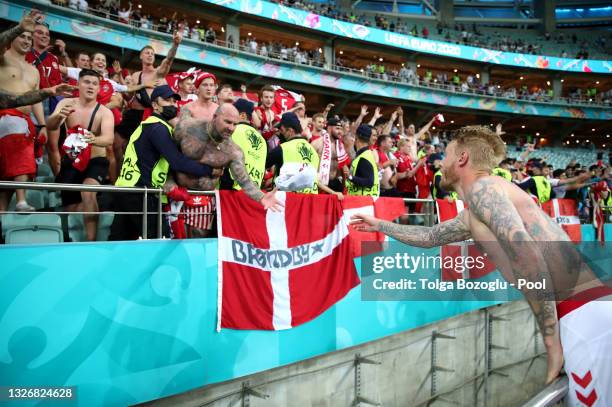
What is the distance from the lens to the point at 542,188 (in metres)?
10.0

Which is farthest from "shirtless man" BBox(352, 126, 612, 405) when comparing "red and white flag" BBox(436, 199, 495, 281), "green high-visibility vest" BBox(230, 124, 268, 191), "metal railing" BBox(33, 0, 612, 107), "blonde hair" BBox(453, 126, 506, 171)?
"metal railing" BBox(33, 0, 612, 107)

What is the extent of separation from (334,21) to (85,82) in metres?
28.8

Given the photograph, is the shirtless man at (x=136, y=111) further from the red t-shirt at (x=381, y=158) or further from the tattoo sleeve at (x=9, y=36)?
the red t-shirt at (x=381, y=158)

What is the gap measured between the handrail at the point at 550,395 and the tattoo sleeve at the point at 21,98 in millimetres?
4231

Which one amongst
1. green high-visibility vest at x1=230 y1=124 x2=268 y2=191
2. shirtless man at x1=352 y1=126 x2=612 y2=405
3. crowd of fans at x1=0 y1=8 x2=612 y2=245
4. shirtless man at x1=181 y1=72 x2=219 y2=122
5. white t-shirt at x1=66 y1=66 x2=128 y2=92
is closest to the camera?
shirtless man at x1=352 y1=126 x2=612 y2=405

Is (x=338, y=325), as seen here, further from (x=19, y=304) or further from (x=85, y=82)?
(x=85, y=82)

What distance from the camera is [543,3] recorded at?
45375mm

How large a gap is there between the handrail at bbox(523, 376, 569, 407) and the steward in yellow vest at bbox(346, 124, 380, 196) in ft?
16.2

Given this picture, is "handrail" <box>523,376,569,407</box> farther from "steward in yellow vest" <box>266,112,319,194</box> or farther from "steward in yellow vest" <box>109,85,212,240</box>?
"steward in yellow vest" <box>266,112,319,194</box>

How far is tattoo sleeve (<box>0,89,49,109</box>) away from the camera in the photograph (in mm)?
4258

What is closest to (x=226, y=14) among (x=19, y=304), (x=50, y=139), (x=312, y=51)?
(x=312, y=51)

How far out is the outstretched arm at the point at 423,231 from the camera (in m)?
3.45

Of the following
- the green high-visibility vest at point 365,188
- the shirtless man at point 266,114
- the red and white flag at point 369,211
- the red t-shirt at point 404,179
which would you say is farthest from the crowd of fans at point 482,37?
the red and white flag at point 369,211

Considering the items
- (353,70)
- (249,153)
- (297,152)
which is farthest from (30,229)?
(353,70)
